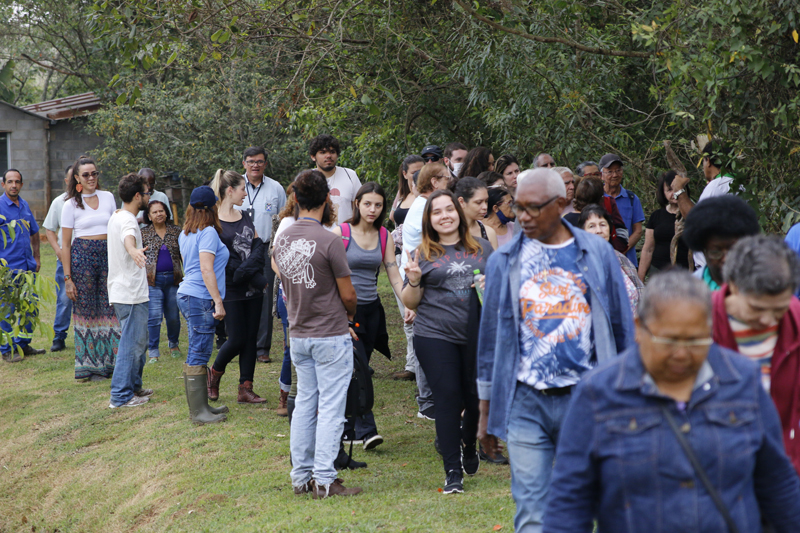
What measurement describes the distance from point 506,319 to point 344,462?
291cm

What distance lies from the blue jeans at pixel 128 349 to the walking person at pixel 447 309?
13.2 feet

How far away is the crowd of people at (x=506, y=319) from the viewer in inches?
93.4

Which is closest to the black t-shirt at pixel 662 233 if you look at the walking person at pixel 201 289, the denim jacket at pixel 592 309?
the walking person at pixel 201 289

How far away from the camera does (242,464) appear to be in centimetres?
663

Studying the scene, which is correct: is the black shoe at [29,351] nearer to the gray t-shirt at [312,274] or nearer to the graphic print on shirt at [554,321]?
the gray t-shirt at [312,274]

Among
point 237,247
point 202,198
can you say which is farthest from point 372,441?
point 202,198

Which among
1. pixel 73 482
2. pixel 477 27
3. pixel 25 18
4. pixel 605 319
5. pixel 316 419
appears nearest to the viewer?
pixel 605 319

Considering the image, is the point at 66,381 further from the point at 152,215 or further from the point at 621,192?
the point at 621,192

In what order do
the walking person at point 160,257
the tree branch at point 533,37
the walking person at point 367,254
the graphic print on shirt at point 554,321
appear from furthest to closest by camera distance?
the walking person at point 160,257, the tree branch at point 533,37, the walking person at point 367,254, the graphic print on shirt at point 554,321

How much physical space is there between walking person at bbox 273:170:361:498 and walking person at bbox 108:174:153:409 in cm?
313

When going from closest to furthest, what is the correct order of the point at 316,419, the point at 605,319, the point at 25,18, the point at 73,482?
the point at 605,319 < the point at 316,419 < the point at 73,482 < the point at 25,18

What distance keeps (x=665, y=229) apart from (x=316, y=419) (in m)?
4.44

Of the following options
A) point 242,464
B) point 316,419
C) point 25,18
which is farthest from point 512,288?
A: point 25,18

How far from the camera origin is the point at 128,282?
8312mm
